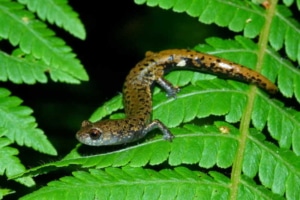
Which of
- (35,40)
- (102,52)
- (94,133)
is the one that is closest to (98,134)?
(94,133)

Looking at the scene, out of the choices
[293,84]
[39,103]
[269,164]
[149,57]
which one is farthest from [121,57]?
[269,164]

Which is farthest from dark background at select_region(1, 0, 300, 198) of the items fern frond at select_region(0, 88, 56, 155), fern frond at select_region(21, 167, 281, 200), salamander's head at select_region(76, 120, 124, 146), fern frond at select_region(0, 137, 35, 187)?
fern frond at select_region(21, 167, 281, 200)

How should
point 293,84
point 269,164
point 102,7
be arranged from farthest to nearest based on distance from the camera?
1. point 102,7
2. point 293,84
3. point 269,164

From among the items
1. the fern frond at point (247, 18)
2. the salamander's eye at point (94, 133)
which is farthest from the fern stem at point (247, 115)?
the salamander's eye at point (94, 133)

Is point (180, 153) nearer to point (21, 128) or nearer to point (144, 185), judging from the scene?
point (144, 185)

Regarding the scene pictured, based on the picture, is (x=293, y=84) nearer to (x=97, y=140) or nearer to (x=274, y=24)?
(x=274, y=24)

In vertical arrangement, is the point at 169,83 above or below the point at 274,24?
below

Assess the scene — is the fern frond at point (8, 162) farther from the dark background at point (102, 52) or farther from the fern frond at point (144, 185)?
the dark background at point (102, 52)
